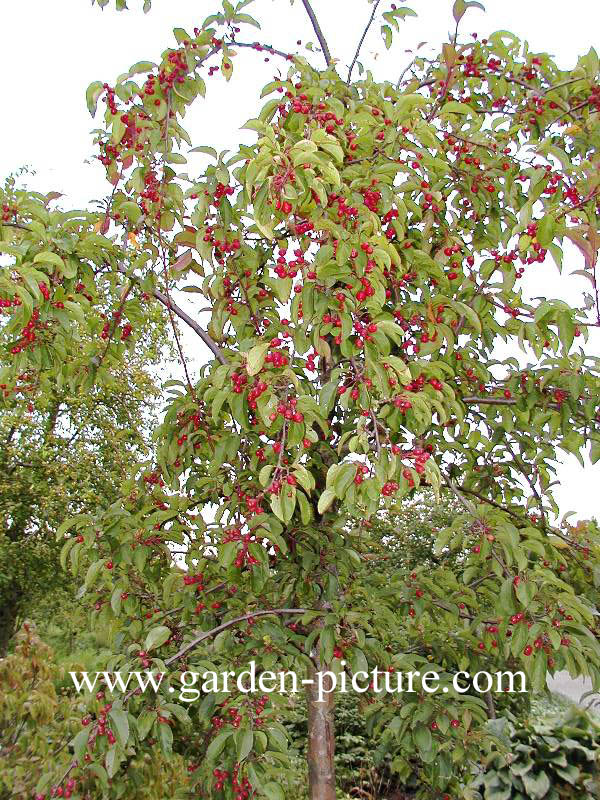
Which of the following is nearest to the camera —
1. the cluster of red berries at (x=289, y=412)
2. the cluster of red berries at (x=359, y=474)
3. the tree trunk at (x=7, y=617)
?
the cluster of red berries at (x=359, y=474)

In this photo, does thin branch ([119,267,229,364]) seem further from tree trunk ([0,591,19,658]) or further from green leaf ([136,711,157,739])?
tree trunk ([0,591,19,658])

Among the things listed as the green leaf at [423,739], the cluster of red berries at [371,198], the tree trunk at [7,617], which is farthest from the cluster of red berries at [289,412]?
the tree trunk at [7,617]

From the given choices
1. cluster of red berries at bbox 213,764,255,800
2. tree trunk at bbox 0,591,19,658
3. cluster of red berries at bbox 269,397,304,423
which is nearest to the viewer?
cluster of red berries at bbox 269,397,304,423

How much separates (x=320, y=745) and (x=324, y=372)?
1.32 m

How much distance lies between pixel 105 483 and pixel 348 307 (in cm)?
616

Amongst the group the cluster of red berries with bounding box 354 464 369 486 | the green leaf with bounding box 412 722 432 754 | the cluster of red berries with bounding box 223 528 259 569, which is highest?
the cluster of red berries with bounding box 354 464 369 486

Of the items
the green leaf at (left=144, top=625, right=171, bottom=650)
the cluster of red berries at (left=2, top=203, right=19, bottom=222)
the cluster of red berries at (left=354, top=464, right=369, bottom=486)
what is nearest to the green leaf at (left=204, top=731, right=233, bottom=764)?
the green leaf at (left=144, top=625, right=171, bottom=650)

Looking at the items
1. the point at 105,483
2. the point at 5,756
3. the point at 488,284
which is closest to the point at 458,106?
the point at 488,284

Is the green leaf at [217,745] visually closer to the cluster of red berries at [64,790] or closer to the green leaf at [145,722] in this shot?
the green leaf at [145,722]

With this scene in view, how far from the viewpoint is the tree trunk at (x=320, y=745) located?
240 cm

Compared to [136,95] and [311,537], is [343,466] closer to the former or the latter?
[311,537]

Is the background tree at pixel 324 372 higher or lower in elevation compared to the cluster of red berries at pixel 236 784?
higher

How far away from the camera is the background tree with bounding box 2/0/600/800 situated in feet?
5.89

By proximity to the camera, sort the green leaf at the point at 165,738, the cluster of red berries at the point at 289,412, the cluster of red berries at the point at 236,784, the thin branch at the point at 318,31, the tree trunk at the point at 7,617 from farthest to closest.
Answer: the tree trunk at the point at 7,617 → the thin branch at the point at 318,31 → the cluster of red berries at the point at 236,784 → the green leaf at the point at 165,738 → the cluster of red berries at the point at 289,412
